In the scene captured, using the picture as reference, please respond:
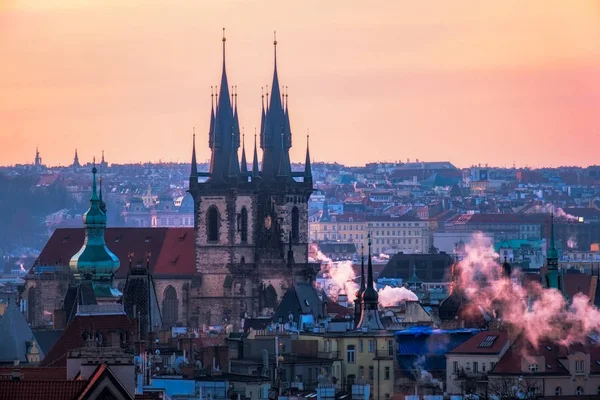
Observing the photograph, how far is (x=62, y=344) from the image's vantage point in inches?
2424

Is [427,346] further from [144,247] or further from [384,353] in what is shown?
[144,247]

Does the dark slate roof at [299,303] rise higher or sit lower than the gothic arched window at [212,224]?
lower

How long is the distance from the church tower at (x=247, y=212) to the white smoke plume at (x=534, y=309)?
8.82 metres

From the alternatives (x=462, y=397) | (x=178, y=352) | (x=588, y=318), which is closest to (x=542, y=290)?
(x=588, y=318)

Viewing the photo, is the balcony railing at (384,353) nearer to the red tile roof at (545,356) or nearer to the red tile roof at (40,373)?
the red tile roof at (545,356)

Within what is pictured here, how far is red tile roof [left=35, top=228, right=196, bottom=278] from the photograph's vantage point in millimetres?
121250

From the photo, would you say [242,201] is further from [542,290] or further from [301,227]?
[542,290]

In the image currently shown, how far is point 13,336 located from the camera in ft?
223

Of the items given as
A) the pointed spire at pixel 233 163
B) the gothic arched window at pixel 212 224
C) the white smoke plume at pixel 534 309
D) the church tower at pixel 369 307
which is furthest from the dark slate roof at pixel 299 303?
the church tower at pixel 369 307

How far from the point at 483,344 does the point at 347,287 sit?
7760 cm

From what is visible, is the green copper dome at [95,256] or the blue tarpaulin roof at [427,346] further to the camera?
the green copper dome at [95,256]

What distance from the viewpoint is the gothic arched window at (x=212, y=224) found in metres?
118

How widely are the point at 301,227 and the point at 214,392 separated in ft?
194

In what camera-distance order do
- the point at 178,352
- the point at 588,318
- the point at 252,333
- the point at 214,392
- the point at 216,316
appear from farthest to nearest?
Answer: the point at 216,316
the point at 252,333
the point at 588,318
the point at 178,352
the point at 214,392
